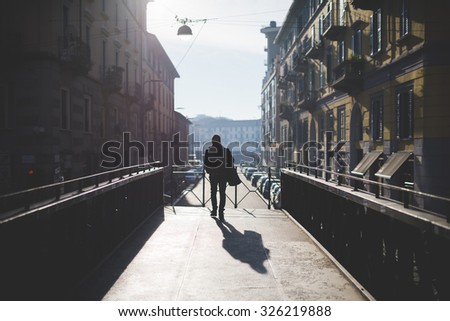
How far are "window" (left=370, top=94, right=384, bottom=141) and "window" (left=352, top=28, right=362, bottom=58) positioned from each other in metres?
2.71

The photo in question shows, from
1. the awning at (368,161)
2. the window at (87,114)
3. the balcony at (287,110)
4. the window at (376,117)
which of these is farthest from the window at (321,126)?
the window at (87,114)

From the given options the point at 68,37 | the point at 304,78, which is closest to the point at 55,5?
the point at 68,37

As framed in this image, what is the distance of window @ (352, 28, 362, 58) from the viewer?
2009 centimetres

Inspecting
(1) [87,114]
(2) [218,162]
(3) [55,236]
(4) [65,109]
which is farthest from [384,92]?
(3) [55,236]

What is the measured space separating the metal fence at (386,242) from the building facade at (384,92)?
5.58 m

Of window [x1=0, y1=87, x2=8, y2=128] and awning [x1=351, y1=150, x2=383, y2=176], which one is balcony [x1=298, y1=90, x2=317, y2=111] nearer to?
awning [x1=351, y1=150, x2=383, y2=176]

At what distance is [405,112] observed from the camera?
1556 cm

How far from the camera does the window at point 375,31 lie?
17.4 meters

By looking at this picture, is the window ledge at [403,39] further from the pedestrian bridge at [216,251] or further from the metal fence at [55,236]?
the metal fence at [55,236]

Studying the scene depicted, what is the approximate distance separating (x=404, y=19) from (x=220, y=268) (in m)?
13.6

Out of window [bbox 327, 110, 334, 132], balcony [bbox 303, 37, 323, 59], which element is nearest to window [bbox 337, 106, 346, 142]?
window [bbox 327, 110, 334, 132]

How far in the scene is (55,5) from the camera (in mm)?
16938

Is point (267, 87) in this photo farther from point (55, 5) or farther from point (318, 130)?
point (55, 5)

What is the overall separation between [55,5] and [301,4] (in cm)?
2295
